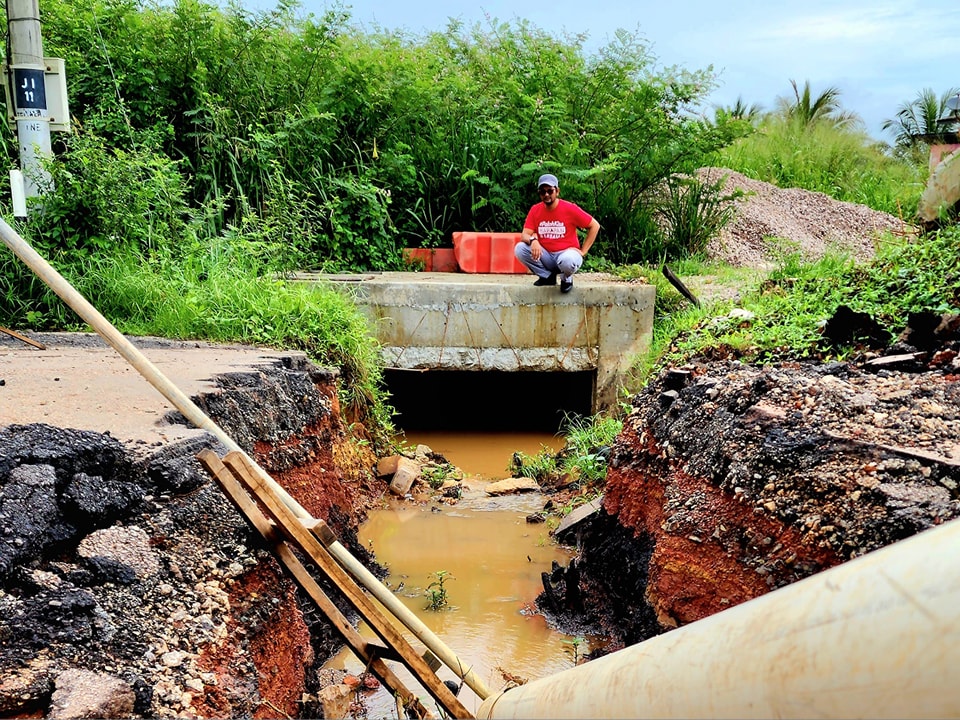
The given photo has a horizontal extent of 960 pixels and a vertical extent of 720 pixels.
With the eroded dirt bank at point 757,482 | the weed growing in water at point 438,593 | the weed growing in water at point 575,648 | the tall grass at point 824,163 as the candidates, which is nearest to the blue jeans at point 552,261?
the eroded dirt bank at point 757,482

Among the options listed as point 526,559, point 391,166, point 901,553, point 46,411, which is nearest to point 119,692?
A: point 46,411

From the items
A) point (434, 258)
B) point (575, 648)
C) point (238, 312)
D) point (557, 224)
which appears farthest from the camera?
point (434, 258)

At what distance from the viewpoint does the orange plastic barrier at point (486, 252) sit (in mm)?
9188

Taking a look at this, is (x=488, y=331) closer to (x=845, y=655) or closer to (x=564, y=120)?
(x=564, y=120)

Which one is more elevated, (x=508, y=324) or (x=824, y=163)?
(x=824, y=163)

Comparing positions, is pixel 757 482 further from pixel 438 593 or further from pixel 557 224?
pixel 557 224

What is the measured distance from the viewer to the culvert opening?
871 centimetres

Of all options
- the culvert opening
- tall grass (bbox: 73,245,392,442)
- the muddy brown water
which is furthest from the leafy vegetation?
the culvert opening

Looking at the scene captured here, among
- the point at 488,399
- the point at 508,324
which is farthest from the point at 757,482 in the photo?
the point at 488,399

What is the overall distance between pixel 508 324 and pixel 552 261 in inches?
28.2

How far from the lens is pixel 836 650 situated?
835mm

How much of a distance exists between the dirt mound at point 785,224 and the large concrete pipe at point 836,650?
10702 mm

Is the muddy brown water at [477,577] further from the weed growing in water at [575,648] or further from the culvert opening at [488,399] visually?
the culvert opening at [488,399]

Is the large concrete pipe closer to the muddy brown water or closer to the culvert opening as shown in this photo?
the muddy brown water
